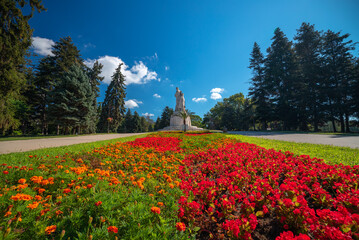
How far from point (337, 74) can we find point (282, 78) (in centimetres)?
694

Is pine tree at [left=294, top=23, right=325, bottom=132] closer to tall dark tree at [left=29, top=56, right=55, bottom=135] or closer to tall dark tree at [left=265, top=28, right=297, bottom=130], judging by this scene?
tall dark tree at [left=265, top=28, right=297, bottom=130]

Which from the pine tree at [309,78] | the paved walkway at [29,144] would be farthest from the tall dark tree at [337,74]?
the paved walkway at [29,144]

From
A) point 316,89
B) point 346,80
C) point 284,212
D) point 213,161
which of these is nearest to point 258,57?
point 316,89

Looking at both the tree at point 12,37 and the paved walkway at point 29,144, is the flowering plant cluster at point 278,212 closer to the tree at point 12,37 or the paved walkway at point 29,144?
the paved walkway at point 29,144

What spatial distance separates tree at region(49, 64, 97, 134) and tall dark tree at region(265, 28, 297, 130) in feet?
101

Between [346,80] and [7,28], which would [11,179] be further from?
[346,80]

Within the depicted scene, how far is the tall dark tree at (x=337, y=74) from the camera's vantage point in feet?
66.8

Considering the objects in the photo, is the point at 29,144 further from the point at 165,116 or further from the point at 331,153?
the point at 165,116

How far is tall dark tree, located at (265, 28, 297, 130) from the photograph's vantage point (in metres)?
24.0

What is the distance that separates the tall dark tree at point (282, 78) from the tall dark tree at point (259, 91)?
3.61ft

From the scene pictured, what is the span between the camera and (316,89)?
2272 cm

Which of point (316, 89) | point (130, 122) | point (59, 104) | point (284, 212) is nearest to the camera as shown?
point (284, 212)

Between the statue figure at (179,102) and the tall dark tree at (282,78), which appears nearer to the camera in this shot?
the tall dark tree at (282,78)

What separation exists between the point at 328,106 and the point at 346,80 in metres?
4.63
